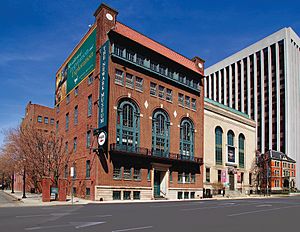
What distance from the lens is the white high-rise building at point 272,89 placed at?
98875 mm

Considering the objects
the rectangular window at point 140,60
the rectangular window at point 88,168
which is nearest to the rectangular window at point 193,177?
the rectangular window at point 88,168

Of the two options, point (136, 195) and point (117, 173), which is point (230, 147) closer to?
point (136, 195)

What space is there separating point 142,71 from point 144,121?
6438 mm

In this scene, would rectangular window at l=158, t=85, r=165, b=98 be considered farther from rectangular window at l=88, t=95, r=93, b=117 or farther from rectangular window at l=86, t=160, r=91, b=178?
rectangular window at l=86, t=160, r=91, b=178

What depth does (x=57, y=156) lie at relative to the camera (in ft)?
147

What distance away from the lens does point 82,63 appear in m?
45.7

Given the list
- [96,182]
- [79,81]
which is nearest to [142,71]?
[79,81]

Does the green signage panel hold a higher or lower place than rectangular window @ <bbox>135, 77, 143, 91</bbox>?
higher

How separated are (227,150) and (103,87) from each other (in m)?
33.0

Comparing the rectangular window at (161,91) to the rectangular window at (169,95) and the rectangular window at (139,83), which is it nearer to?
the rectangular window at (169,95)

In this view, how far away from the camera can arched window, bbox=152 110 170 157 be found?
44062 mm

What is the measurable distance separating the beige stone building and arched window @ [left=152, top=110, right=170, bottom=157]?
11913mm

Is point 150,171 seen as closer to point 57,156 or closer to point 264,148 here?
point 57,156

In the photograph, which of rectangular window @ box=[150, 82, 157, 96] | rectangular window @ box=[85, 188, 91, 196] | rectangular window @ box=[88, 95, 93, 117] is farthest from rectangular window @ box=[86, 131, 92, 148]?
rectangular window @ box=[150, 82, 157, 96]
